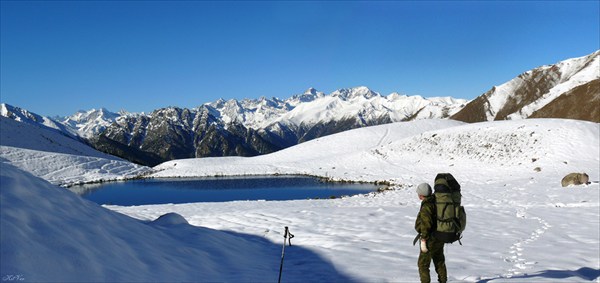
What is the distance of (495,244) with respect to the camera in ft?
50.9

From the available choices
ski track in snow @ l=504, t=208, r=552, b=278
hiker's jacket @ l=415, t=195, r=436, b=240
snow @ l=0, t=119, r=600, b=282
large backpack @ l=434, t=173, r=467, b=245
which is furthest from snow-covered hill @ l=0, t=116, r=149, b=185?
large backpack @ l=434, t=173, r=467, b=245

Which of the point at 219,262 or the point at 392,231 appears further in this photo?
the point at 392,231

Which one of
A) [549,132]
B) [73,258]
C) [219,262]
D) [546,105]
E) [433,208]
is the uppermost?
[546,105]

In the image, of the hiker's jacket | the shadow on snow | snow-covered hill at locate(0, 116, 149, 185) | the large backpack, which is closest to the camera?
the large backpack

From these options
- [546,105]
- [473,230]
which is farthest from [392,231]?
[546,105]

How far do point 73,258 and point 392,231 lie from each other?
14219 millimetres

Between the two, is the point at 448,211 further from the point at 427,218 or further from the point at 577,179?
the point at 577,179

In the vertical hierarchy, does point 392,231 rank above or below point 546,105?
below

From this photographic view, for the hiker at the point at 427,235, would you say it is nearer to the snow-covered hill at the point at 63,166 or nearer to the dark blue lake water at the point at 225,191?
the dark blue lake water at the point at 225,191

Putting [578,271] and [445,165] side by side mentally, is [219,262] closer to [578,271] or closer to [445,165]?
[578,271]

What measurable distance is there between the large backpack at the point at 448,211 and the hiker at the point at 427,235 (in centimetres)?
16

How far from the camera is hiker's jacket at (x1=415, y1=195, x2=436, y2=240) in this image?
9.04 meters

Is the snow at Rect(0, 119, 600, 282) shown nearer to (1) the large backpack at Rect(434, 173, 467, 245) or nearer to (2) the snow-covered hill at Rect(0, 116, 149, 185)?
(1) the large backpack at Rect(434, 173, 467, 245)

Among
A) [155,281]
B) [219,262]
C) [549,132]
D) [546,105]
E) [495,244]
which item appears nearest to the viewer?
[155,281]
